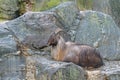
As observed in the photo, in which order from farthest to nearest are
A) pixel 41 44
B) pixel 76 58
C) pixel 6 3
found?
pixel 6 3 → pixel 41 44 → pixel 76 58

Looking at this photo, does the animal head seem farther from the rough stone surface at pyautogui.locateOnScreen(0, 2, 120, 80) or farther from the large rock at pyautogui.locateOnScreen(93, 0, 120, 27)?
the large rock at pyautogui.locateOnScreen(93, 0, 120, 27)

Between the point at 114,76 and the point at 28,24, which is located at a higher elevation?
the point at 28,24

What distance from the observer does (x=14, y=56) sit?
971 centimetres

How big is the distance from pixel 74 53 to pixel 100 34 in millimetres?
1501

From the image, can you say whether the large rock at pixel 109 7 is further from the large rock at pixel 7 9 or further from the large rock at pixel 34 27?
the large rock at pixel 34 27

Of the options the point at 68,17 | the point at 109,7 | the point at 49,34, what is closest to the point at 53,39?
the point at 49,34

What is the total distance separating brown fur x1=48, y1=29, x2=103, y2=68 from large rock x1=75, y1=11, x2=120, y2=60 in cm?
103

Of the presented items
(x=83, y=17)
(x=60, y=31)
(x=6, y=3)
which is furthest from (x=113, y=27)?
(x=6, y=3)

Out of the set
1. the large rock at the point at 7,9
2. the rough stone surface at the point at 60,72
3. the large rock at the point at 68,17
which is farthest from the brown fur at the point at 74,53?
the large rock at the point at 7,9

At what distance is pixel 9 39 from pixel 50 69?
6.14 feet

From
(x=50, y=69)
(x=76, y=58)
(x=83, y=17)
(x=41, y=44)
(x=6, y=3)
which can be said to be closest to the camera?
(x=50, y=69)

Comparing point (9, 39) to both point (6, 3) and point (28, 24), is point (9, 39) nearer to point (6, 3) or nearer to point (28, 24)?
point (28, 24)

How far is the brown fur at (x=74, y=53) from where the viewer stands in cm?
949

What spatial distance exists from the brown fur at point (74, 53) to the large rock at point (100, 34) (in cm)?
103
